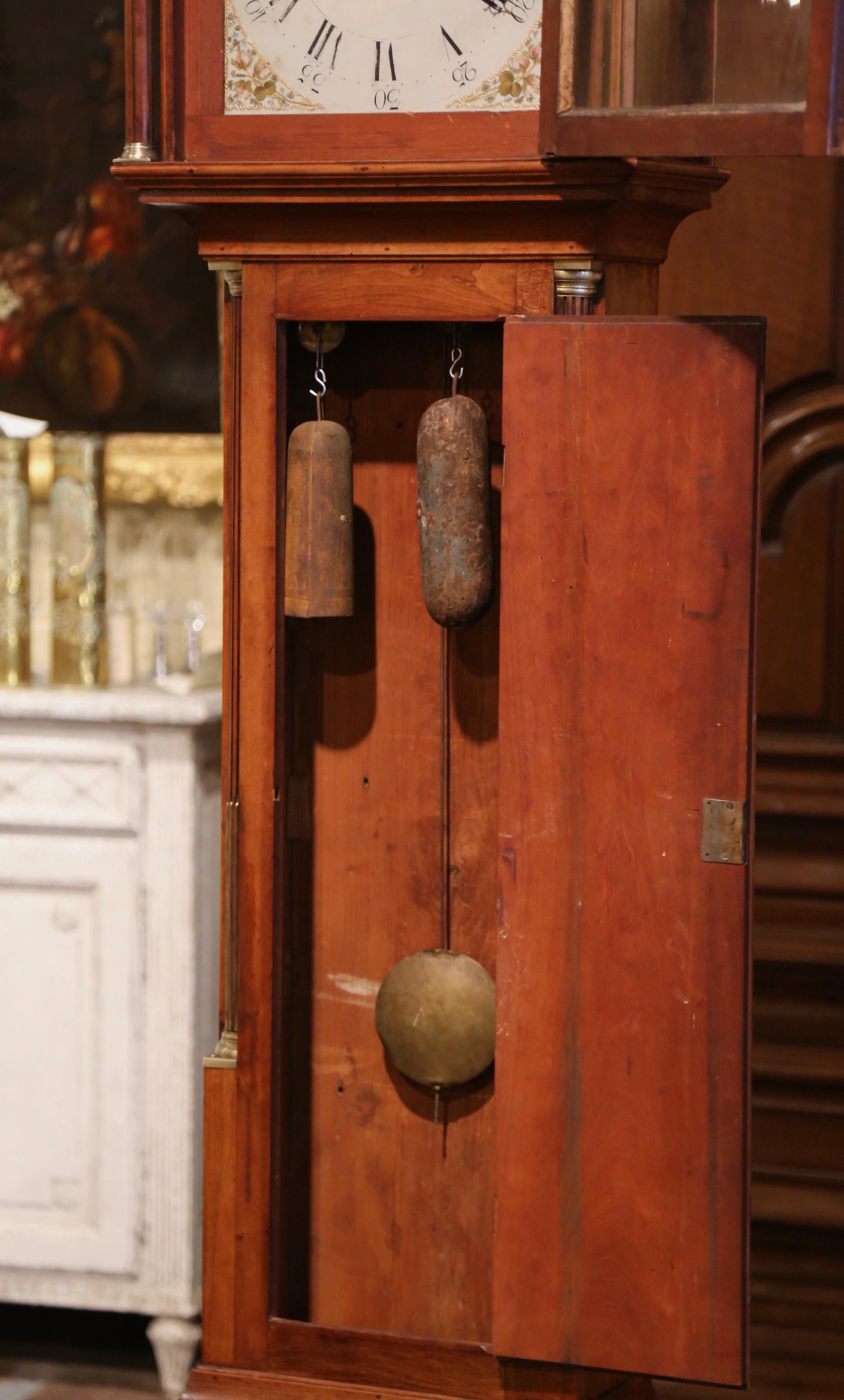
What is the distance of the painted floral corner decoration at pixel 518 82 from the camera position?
178 cm

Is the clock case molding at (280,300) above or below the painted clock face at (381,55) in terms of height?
below

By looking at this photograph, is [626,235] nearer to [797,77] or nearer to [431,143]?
[431,143]

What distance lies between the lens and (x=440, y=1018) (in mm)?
2010

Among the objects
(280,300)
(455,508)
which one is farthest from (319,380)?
(455,508)

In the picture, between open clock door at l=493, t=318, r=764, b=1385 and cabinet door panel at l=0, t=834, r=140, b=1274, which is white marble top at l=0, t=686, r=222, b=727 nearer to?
cabinet door panel at l=0, t=834, r=140, b=1274

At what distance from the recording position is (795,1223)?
270 centimetres

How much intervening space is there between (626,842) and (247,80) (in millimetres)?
992

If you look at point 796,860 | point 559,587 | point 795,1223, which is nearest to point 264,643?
point 559,587

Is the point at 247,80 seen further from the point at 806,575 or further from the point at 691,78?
the point at 806,575


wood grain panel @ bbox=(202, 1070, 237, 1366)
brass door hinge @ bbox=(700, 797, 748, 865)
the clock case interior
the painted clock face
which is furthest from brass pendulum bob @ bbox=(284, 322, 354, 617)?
wood grain panel @ bbox=(202, 1070, 237, 1366)

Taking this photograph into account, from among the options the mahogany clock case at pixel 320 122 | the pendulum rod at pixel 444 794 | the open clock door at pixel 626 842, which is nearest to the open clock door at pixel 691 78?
the mahogany clock case at pixel 320 122

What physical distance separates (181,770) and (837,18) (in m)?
1.31

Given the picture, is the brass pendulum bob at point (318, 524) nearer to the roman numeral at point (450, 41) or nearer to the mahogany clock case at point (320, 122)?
the mahogany clock case at point (320, 122)

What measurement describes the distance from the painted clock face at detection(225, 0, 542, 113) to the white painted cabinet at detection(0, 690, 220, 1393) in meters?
0.85
